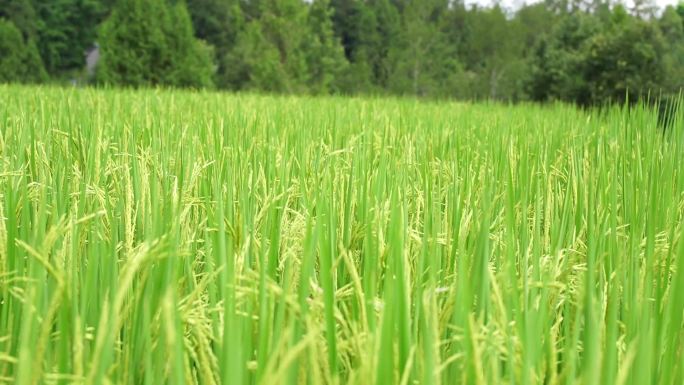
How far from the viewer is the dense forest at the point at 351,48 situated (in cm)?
1162

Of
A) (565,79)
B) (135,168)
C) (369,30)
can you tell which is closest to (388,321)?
(135,168)

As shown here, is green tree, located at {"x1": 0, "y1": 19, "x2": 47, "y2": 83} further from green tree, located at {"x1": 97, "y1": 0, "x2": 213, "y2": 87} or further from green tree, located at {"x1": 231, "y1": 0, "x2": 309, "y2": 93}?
green tree, located at {"x1": 231, "y1": 0, "x2": 309, "y2": 93}

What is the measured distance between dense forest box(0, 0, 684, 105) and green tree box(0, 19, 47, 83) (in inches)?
1.2

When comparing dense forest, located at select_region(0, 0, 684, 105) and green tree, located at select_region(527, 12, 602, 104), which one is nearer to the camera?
dense forest, located at select_region(0, 0, 684, 105)

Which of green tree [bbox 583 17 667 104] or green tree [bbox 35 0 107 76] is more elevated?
green tree [bbox 35 0 107 76]

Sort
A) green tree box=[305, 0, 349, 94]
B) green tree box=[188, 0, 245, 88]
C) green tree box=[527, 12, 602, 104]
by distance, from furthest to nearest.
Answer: green tree box=[188, 0, 245, 88] < green tree box=[305, 0, 349, 94] < green tree box=[527, 12, 602, 104]

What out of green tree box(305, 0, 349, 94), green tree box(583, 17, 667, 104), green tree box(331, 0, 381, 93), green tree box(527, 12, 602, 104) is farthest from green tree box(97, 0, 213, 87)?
green tree box(583, 17, 667, 104)

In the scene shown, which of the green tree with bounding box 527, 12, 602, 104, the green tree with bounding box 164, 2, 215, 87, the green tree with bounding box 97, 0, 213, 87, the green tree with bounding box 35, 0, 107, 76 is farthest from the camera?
the green tree with bounding box 35, 0, 107, 76

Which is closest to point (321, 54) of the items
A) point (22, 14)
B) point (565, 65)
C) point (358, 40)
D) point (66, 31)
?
point (565, 65)

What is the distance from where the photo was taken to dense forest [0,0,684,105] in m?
11.6

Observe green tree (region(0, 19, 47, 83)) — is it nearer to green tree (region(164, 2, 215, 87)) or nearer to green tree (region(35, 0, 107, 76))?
green tree (region(164, 2, 215, 87))

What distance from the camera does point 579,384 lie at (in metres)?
0.58

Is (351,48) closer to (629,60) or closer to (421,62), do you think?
(421,62)

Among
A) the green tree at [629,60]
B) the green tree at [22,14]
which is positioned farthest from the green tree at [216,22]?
the green tree at [629,60]
